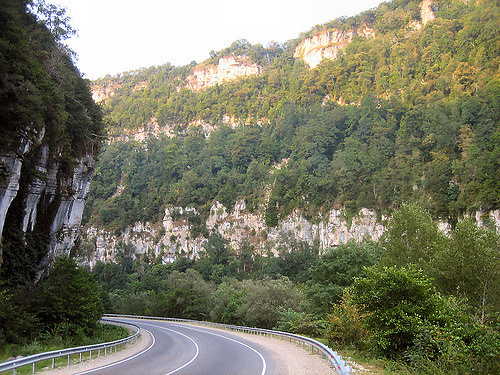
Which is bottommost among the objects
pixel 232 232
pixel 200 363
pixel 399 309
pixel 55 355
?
pixel 200 363

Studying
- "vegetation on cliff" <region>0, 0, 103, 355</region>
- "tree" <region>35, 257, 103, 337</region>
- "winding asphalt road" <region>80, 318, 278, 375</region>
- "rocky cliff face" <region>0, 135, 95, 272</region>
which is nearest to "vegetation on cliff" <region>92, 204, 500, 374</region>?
"winding asphalt road" <region>80, 318, 278, 375</region>

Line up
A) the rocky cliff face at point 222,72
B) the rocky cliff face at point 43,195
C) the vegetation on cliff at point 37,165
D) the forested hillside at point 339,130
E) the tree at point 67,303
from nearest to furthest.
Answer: the vegetation on cliff at point 37,165 → the rocky cliff face at point 43,195 → the tree at point 67,303 → the forested hillside at point 339,130 → the rocky cliff face at point 222,72

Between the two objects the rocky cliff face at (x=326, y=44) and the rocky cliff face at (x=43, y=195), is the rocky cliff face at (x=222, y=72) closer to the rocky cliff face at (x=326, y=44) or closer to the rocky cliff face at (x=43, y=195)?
the rocky cliff face at (x=326, y=44)

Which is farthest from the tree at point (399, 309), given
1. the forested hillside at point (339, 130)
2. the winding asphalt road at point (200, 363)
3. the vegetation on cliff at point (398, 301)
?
the forested hillside at point (339, 130)

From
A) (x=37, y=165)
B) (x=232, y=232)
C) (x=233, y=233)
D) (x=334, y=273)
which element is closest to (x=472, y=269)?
(x=334, y=273)

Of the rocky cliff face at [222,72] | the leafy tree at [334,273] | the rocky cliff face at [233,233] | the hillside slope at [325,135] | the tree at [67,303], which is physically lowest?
the tree at [67,303]

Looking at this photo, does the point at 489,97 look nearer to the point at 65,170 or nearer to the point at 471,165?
the point at 471,165

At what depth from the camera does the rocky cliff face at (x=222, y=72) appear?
142 m

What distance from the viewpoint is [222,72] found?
471 feet

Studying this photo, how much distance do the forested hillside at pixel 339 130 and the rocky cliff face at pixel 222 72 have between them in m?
3.41

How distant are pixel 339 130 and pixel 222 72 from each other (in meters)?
67.6

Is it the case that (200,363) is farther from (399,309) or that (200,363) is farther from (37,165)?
(37,165)

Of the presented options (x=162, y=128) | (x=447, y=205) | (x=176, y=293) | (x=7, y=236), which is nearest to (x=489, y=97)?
(x=447, y=205)

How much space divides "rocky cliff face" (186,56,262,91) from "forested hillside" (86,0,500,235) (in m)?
3.41
